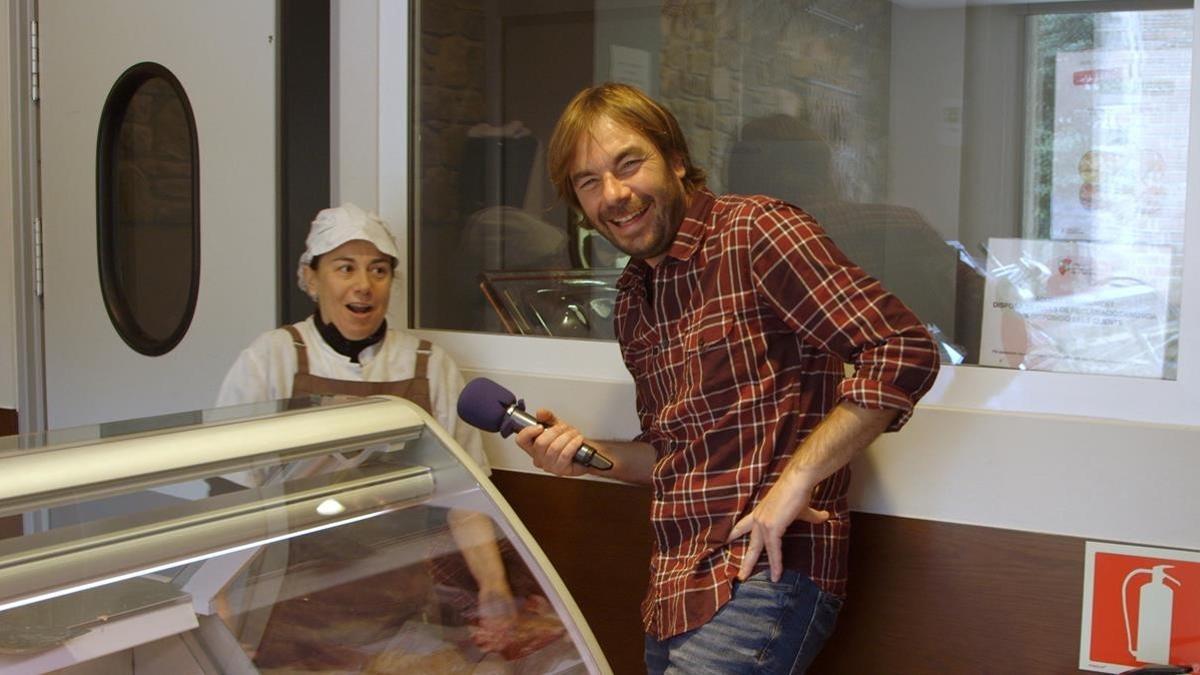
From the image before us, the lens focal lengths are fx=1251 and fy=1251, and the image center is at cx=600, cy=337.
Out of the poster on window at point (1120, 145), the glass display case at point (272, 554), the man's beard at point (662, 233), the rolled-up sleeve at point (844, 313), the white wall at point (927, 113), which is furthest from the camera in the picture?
the white wall at point (927, 113)

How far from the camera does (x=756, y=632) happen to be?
1.81 m

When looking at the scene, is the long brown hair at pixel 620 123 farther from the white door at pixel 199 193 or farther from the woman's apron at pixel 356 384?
the white door at pixel 199 193

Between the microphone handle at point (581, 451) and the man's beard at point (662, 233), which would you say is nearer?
the microphone handle at point (581, 451)

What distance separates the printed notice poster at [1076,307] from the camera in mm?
2096

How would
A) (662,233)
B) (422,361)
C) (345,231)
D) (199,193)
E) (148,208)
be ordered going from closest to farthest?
(662,233), (345,231), (422,361), (199,193), (148,208)

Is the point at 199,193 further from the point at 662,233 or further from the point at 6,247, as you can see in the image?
the point at 662,233

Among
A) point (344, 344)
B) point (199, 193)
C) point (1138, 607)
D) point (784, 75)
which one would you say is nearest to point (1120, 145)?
point (784, 75)

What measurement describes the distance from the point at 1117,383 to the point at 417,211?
5.37 feet

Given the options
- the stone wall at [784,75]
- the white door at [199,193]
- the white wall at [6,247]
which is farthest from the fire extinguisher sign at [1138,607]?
the white wall at [6,247]

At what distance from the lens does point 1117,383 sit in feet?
6.85

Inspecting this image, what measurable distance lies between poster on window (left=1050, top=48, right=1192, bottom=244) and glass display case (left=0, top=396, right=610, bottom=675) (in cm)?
121

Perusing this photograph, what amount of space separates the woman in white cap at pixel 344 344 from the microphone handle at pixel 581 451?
25.9 inches

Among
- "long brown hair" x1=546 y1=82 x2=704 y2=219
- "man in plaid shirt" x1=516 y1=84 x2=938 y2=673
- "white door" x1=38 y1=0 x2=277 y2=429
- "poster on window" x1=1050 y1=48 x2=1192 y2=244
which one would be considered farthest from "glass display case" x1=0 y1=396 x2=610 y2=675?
"white door" x1=38 y1=0 x2=277 y2=429

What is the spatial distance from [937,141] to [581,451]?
3.16ft
